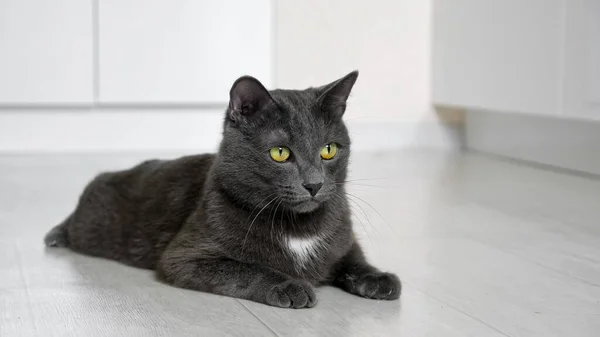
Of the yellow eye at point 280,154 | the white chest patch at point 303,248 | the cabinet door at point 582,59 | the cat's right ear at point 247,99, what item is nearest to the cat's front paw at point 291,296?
the white chest patch at point 303,248

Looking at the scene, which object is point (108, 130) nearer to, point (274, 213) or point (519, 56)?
point (519, 56)

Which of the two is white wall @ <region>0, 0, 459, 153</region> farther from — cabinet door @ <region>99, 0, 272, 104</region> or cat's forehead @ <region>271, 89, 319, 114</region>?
cat's forehead @ <region>271, 89, 319, 114</region>

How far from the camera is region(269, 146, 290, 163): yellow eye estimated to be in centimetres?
165

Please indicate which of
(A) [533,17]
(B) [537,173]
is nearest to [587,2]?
(A) [533,17]

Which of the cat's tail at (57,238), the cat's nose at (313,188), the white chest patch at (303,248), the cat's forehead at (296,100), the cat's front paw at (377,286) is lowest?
the cat's tail at (57,238)

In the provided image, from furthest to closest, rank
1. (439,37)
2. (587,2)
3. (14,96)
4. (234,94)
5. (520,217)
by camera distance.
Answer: (439,37) → (14,96) → (587,2) → (520,217) → (234,94)

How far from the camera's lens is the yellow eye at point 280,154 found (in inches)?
64.9

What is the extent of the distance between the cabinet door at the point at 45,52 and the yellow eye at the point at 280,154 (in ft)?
8.21

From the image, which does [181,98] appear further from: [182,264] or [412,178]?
[182,264]

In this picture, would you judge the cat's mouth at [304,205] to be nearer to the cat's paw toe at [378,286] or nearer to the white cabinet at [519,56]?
the cat's paw toe at [378,286]

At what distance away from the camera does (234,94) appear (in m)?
1.67

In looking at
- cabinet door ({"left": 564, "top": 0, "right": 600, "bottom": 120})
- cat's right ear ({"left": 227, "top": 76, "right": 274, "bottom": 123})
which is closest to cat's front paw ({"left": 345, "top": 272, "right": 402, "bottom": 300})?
cat's right ear ({"left": 227, "top": 76, "right": 274, "bottom": 123})

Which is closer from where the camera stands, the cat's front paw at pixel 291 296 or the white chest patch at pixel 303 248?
the cat's front paw at pixel 291 296

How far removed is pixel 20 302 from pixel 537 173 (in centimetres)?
235
